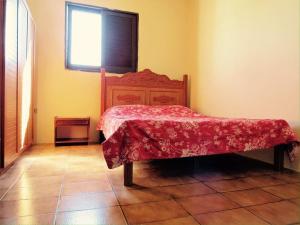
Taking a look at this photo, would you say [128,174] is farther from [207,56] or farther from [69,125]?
[207,56]

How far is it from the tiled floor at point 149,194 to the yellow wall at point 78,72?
121 cm

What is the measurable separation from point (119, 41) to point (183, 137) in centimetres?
254

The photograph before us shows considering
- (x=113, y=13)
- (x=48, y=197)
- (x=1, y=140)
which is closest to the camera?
(x=48, y=197)

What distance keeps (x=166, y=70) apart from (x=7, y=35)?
256 cm

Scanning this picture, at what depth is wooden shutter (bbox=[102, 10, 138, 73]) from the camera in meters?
3.68

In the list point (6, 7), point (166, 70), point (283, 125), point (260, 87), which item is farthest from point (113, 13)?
point (283, 125)

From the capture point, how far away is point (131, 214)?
1.27 m

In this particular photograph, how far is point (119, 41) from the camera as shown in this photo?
12.4 ft

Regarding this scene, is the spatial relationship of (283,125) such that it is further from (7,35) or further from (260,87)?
(7,35)

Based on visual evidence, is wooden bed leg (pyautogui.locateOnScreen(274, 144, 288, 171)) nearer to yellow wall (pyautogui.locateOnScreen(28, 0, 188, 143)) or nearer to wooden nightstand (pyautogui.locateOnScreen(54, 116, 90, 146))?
yellow wall (pyautogui.locateOnScreen(28, 0, 188, 143))

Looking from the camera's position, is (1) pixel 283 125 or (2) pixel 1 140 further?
(1) pixel 283 125

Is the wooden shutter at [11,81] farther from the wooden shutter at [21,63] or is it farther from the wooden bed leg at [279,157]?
the wooden bed leg at [279,157]

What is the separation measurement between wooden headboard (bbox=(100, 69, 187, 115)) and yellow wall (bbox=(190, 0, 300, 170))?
0.37 m

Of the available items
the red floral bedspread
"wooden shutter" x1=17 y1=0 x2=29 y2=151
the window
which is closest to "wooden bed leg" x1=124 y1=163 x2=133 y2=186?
the red floral bedspread
